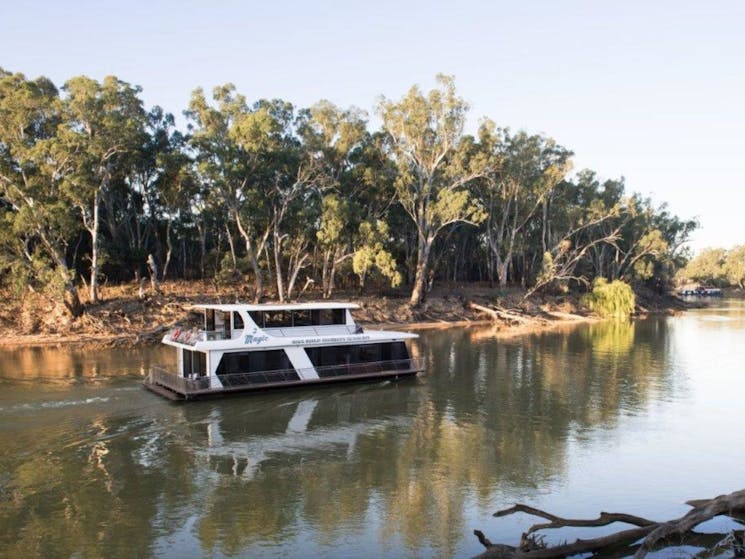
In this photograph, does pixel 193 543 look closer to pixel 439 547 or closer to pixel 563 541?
pixel 439 547

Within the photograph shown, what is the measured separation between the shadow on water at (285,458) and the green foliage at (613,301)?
38572 millimetres

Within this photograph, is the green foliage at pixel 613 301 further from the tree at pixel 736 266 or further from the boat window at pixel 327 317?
the tree at pixel 736 266

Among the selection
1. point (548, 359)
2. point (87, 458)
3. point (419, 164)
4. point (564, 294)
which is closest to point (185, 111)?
point (419, 164)

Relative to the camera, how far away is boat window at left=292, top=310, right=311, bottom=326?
98.9ft

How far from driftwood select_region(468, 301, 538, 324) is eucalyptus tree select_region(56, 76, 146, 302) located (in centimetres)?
3631

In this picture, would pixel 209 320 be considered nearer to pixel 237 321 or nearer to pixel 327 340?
pixel 237 321

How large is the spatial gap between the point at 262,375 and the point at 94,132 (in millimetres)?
26410

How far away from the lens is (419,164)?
61.2 metres

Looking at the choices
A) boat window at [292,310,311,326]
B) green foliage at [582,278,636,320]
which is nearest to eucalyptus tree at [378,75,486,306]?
green foliage at [582,278,636,320]

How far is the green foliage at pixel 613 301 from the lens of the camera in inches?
2785

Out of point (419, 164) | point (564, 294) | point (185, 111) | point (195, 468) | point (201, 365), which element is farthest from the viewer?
point (564, 294)

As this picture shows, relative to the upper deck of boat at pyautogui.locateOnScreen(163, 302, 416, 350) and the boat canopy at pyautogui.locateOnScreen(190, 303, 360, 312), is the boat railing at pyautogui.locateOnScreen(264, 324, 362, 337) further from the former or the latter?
the boat canopy at pyautogui.locateOnScreen(190, 303, 360, 312)

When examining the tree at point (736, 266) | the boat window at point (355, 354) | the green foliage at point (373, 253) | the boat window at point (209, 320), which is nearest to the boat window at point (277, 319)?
the boat window at point (355, 354)

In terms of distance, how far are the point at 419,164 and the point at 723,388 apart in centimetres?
3701
